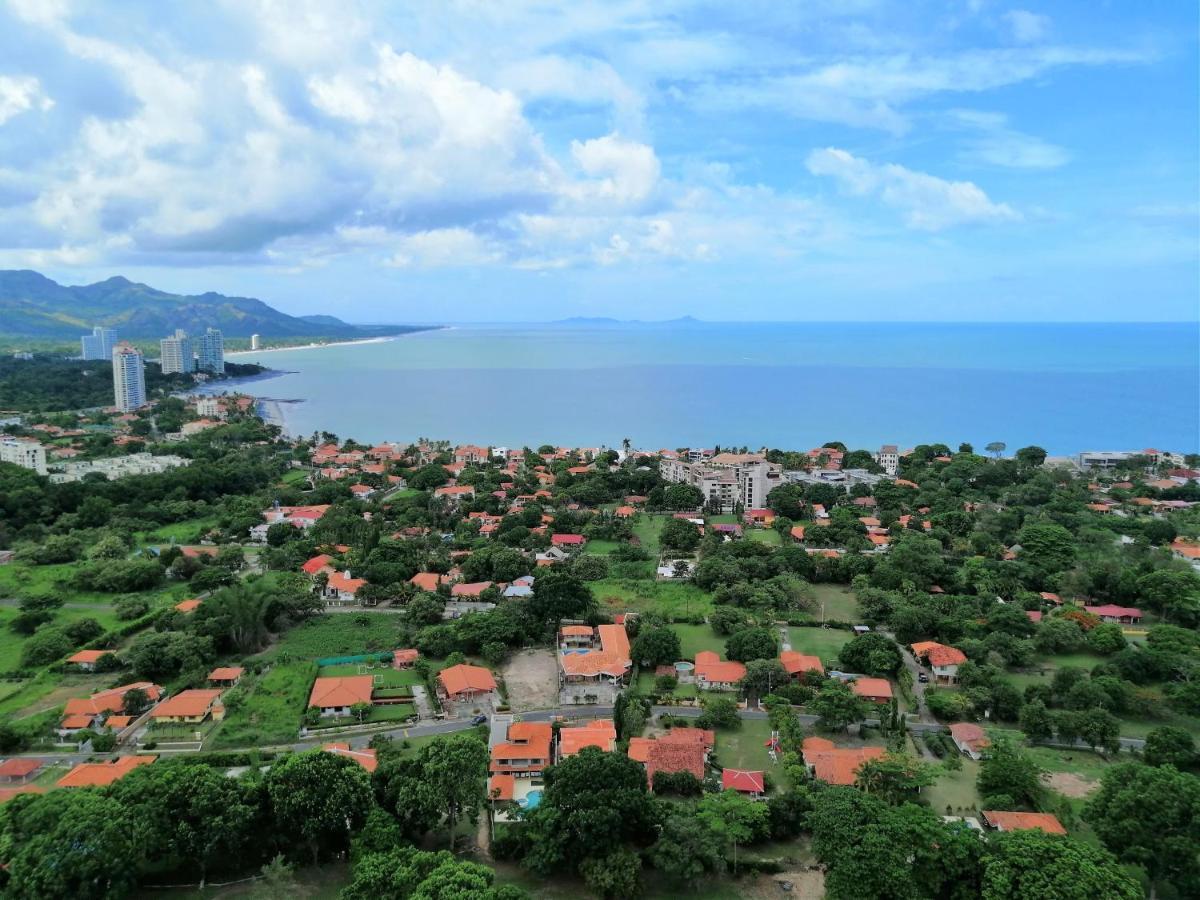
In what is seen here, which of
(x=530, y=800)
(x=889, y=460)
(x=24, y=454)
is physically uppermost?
(x=24, y=454)

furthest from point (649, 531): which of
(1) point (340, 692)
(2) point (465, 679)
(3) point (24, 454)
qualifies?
(3) point (24, 454)

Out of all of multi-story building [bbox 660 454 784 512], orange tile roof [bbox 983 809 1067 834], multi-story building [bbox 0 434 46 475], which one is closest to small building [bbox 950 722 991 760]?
orange tile roof [bbox 983 809 1067 834]

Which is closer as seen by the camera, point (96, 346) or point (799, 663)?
point (799, 663)

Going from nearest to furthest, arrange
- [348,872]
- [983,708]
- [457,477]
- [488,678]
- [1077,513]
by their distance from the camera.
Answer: [348,872]
[983,708]
[488,678]
[1077,513]
[457,477]

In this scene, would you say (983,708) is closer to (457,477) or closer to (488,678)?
(488,678)

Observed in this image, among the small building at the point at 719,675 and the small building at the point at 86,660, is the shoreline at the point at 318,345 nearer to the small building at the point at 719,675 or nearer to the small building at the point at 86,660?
the small building at the point at 86,660

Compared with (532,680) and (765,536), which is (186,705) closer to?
(532,680)

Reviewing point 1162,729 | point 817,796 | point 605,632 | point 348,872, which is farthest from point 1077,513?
point 348,872
